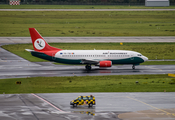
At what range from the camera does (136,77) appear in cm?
5222

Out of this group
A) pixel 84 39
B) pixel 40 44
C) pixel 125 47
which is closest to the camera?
pixel 40 44

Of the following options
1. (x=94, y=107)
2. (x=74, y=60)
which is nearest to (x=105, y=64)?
(x=74, y=60)

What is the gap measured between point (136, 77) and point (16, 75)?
20987 mm

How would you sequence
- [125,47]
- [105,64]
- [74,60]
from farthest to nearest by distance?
1. [125,47]
2. [74,60]
3. [105,64]

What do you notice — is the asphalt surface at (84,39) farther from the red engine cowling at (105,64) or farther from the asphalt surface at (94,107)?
the asphalt surface at (94,107)

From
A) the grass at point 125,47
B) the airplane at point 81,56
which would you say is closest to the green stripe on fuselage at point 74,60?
the airplane at point 81,56

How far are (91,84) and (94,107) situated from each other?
41.4ft

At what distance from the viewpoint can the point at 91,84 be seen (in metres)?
46.3

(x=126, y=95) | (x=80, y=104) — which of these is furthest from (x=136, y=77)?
(x=80, y=104)

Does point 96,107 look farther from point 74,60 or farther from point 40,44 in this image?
point 40,44

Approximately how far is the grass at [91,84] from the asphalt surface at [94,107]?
2958mm

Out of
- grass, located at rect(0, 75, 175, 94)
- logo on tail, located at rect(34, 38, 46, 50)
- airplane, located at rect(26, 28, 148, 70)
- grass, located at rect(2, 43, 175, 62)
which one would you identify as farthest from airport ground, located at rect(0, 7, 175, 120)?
grass, located at rect(2, 43, 175, 62)

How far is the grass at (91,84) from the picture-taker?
42.7 metres

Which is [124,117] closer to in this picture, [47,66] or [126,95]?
[126,95]
